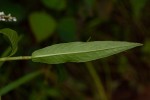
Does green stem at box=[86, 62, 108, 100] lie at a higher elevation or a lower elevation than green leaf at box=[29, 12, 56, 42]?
lower

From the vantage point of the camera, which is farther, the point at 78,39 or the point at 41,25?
the point at 78,39

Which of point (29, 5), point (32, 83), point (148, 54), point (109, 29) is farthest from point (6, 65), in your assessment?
point (148, 54)

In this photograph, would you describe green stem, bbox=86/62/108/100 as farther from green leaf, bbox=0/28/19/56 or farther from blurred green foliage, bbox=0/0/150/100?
green leaf, bbox=0/28/19/56

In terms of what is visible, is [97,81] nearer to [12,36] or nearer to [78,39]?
[78,39]

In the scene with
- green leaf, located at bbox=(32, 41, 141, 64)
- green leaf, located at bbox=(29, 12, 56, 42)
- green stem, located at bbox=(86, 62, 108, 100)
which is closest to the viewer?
green leaf, located at bbox=(32, 41, 141, 64)

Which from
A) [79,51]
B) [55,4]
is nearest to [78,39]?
[55,4]

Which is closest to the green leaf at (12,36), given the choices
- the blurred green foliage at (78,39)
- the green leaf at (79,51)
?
the green leaf at (79,51)

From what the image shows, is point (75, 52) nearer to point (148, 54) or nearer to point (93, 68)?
point (93, 68)

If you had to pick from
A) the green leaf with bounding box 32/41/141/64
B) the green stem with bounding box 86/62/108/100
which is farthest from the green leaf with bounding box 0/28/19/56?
the green stem with bounding box 86/62/108/100
